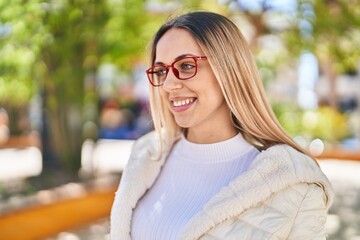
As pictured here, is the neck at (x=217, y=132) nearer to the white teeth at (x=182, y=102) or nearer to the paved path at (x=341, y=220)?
the white teeth at (x=182, y=102)

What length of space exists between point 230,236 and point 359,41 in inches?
338

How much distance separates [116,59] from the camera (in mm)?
9242

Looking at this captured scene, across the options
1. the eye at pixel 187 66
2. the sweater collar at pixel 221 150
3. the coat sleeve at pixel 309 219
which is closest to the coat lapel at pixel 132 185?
the sweater collar at pixel 221 150

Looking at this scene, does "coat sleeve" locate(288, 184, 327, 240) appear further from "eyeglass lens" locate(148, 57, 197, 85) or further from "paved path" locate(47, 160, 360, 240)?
"paved path" locate(47, 160, 360, 240)

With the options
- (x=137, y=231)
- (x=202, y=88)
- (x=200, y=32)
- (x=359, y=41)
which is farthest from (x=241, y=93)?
(x=359, y=41)

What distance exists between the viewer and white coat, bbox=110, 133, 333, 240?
1638 mm

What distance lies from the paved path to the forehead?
182 inches

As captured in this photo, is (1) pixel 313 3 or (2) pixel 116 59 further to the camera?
(2) pixel 116 59

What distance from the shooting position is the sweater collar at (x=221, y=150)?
199 cm

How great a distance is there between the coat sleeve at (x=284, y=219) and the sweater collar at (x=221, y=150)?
33 cm

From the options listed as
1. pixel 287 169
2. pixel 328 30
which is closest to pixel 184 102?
pixel 287 169

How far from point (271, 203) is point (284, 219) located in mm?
76

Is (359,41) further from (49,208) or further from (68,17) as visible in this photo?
(49,208)

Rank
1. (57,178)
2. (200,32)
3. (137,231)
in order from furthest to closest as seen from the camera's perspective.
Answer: (57,178), (137,231), (200,32)
